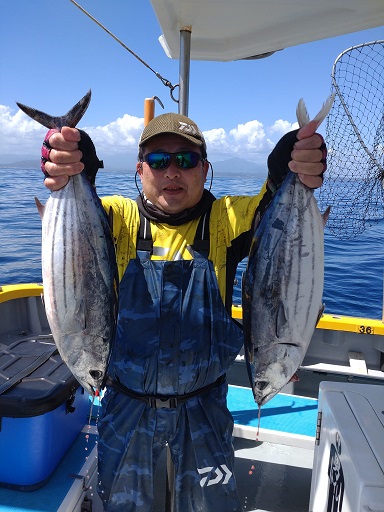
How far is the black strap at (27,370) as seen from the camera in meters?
2.42

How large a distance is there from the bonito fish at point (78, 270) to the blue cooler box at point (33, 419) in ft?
2.16

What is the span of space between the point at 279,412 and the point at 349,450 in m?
2.33

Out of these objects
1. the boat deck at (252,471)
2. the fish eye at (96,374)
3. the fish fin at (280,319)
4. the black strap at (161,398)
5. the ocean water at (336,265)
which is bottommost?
the boat deck at (252,471)

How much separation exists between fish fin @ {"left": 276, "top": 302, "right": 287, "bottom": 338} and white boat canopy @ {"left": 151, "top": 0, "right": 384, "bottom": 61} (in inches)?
63.1

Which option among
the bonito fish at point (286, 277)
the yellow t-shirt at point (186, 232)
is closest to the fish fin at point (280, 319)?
the bonito fish at point (286, 277)

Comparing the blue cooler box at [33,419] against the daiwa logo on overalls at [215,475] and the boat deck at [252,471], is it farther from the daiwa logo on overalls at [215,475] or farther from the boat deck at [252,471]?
the daiwa logo on overalls at [215,475]

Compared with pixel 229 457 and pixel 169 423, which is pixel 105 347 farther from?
pixel 229 457

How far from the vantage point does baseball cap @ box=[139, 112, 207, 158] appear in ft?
6.66

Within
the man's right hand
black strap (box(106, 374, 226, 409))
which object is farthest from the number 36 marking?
the man's right hand

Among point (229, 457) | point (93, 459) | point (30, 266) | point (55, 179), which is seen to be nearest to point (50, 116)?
point (55, 179)

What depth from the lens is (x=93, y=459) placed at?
2.70 m

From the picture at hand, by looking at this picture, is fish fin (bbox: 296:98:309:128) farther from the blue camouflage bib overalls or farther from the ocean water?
the ocean water

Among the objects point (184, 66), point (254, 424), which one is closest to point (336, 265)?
point (254, 424)

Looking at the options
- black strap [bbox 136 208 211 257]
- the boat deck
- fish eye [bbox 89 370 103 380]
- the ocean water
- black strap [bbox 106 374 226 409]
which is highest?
black strap [bbox 136 208 211 257]
